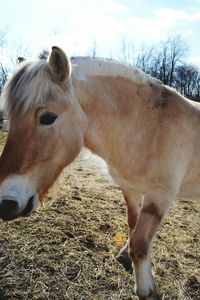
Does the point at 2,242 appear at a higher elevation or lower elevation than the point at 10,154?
lower

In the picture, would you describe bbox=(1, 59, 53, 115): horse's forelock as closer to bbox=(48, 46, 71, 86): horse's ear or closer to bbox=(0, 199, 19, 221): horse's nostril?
bbox=(48, 46, 71, 86): horse's ear

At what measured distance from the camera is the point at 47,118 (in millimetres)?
2559

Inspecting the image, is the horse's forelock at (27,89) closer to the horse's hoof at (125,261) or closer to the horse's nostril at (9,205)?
the horse's nostril at (9,205)

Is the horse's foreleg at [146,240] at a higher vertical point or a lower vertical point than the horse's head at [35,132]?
lower

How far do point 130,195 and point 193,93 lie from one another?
63875 millimetres

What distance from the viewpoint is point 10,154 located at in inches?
95.7

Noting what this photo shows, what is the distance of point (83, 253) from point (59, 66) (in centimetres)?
222

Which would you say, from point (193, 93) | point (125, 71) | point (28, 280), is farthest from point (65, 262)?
point (193, 93)

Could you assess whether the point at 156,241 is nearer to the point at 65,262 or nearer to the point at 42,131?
the point at 65,262

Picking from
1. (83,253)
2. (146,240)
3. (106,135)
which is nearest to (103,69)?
(106,135)

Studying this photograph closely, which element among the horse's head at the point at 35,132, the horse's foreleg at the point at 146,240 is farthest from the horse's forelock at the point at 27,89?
the horse's foreleg at the point at 146,240

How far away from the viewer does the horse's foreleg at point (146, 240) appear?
3.14 metres

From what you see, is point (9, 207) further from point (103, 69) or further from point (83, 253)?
point (83, 253)

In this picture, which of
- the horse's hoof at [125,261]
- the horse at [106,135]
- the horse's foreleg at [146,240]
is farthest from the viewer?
the horse's hoof at [125,261]
